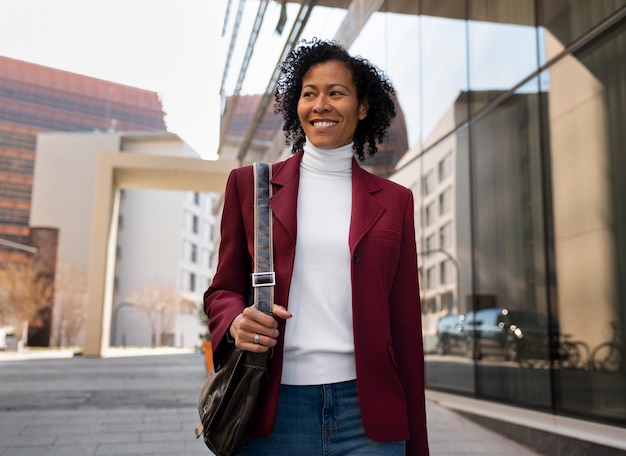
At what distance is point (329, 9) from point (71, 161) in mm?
64822

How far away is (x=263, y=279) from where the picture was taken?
68.0 inches

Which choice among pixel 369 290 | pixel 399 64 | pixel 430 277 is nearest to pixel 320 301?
pixel 369 290

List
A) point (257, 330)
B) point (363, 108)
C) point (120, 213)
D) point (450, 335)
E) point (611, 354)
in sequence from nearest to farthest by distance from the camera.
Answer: point (257, 330) → point (363, 108) → point (611, 354) → point (450, 335) → point (120, 213)

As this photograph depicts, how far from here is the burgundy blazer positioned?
69.2 inches

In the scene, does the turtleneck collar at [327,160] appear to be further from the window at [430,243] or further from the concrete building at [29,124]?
the concrete building at [29,124]

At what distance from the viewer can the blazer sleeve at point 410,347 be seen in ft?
6.11

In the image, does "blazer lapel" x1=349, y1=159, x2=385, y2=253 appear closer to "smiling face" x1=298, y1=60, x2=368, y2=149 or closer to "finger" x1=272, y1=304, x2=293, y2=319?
"smiling face" x1=298, y1=60, x2=368, y2=149

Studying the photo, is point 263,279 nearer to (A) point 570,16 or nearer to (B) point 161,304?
(A) point 570,16

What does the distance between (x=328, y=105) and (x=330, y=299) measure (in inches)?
22.7

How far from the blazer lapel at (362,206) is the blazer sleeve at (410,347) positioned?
0.17m

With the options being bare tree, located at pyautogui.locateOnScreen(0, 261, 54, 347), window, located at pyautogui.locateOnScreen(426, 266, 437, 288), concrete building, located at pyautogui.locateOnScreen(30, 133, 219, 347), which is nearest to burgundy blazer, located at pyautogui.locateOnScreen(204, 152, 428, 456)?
window, located at pyautogui.locateOnScreen(426, 266, 437, 288)

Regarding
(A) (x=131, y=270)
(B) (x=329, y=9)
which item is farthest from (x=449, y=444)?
(A) (x=131, y=270)

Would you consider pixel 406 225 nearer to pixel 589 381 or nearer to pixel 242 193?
pixel 242 193

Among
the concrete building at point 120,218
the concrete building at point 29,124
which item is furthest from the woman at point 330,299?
the concrete building at point 120,218
